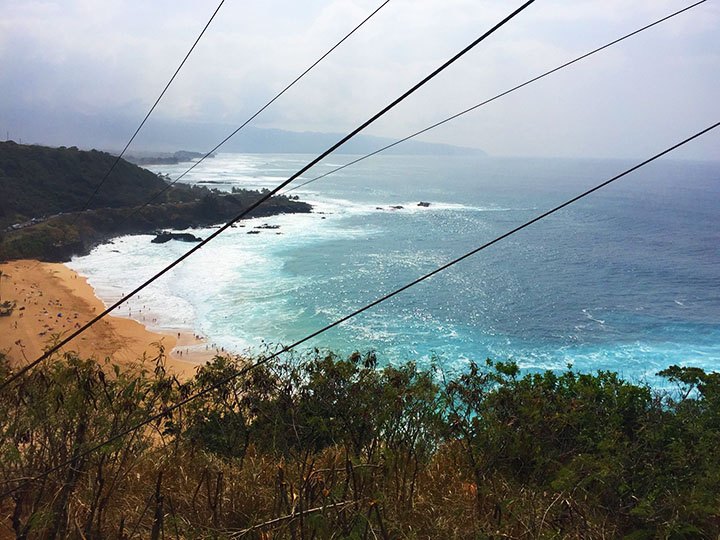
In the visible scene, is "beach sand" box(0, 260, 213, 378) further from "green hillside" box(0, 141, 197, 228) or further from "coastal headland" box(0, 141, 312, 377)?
"green hillside" box(0, 141, 197, 228)

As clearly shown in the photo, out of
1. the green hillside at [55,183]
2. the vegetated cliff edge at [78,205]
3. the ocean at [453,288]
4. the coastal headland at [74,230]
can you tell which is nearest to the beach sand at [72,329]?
the coastal headland at [74,230]

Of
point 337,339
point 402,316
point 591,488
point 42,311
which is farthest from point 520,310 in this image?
point 42,311

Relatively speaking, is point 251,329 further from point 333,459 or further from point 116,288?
point 333,459

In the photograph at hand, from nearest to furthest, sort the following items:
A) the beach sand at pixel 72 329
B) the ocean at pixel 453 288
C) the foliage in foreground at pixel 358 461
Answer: the foliage in foreground at pixel 358 461 → the beach sand at pixel 72 329 → the ocean at pixel 453 288

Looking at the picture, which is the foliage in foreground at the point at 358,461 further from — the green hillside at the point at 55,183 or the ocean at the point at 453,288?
the green hillside at the point at 55,183

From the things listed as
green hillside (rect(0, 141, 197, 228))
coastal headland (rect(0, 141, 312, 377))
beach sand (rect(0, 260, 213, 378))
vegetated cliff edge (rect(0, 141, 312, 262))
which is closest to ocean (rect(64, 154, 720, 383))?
beach sand (rect(0, 260, 213, 378))

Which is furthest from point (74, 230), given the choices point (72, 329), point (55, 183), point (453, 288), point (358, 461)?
point (358, 461)
